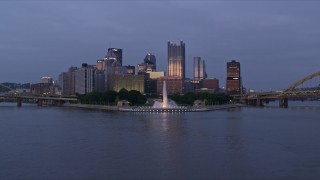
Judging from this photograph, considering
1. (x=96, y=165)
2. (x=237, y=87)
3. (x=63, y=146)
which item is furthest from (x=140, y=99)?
(x=237, y=87)

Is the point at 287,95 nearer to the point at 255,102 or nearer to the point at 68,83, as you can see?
the point at 255,102

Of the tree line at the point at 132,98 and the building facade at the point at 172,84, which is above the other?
the building facade at the point at 172,84

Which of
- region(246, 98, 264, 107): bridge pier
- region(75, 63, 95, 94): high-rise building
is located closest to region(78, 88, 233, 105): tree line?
region(246, 98, 264, 107): bridge pier

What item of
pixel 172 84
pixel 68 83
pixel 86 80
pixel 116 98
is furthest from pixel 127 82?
pixel 116 98

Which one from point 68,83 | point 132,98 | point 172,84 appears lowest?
point 132,98

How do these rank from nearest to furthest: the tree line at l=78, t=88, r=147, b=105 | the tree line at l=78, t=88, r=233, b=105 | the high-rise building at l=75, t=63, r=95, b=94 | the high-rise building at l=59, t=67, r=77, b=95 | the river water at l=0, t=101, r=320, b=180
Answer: the river water at l=0, t=101, r=320, b=180 < the tree line at l=78, t=88, r=147, b=105 < the tree line at l=78, t=88, r=233, b=105 < the high-rise building at l=75, t=63, r=95, b=94 < the high-rise building at l=59, t=67, r=77, b=95

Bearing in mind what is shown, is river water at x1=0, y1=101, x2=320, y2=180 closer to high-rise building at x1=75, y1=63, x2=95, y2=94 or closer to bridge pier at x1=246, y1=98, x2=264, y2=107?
bridge pier at x1=246, y1=98, x2=264, y2=107

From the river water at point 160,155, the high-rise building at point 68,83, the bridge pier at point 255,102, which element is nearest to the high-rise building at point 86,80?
the high-rise building at point 68,83

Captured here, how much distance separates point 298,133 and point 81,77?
12479 centimetres

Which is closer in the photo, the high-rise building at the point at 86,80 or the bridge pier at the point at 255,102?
the bridge pier at the point at 255,102

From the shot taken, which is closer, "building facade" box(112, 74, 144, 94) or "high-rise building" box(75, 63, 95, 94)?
"high-rise building" box(75, 63, 95, 94)

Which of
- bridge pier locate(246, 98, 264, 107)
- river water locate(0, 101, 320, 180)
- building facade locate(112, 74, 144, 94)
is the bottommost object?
river water locate(0, 101, 320, 180)

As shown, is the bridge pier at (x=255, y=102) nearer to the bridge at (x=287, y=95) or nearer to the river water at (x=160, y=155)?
the bridge at (x=287, y=95)

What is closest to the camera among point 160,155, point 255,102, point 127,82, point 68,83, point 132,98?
point 160,155
